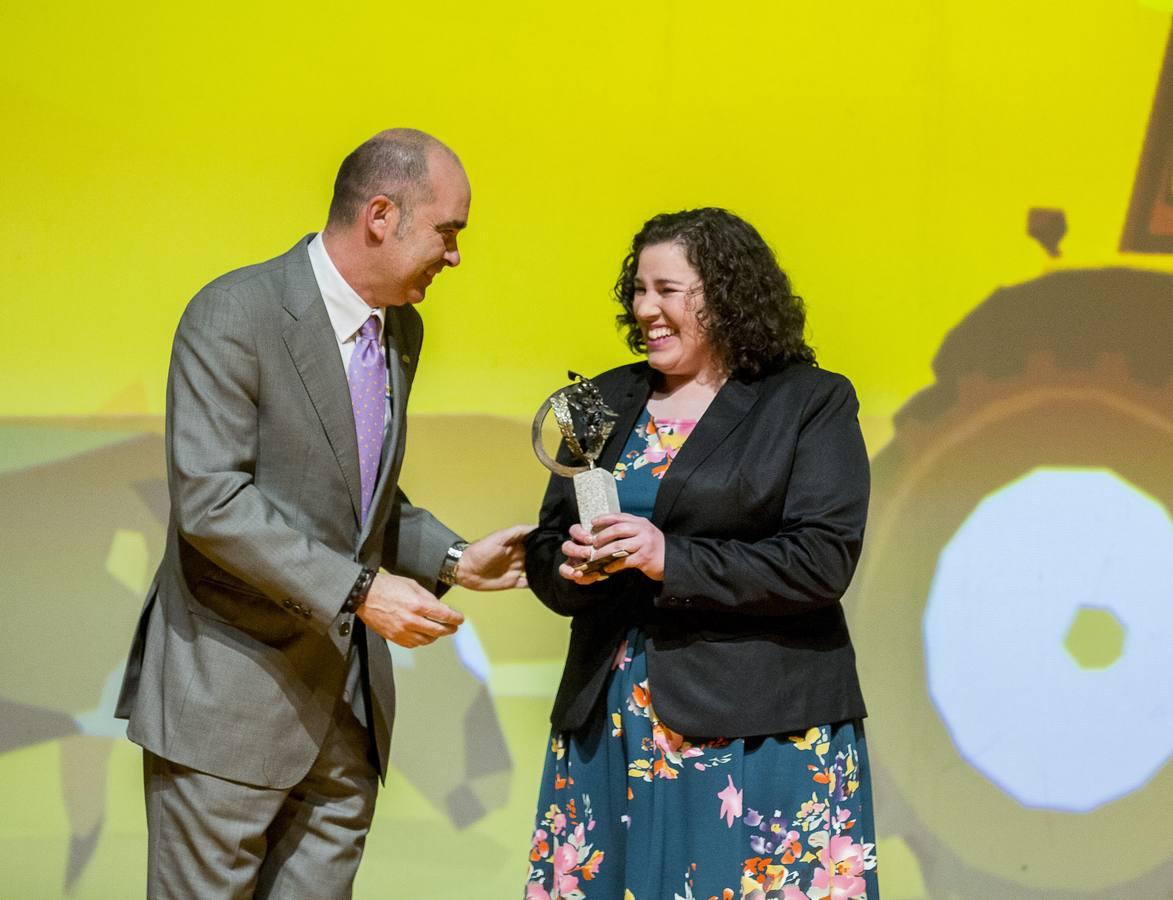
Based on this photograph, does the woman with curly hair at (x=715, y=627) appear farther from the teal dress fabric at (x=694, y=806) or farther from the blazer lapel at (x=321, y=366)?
the blazer lapel at (x=321, y=366)

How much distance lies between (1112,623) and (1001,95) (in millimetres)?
1297

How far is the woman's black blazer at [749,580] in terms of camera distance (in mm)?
2166

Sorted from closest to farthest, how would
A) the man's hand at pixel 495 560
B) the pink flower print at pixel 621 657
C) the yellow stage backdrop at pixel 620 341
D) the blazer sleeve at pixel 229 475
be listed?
the blazer sleeve at pixel 229 475
the pink flower print at pixel 621 657
the man's hand at pixel 495 560
the yellow stage backdrop at pixel 620 341

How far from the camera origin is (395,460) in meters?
2.32

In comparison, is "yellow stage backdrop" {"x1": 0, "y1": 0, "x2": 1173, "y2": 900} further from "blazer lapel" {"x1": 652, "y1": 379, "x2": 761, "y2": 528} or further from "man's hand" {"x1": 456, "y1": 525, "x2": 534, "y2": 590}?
"blazer lapel" {"x1": 652, "y1": 379, "x2": 761, "y2": 528}

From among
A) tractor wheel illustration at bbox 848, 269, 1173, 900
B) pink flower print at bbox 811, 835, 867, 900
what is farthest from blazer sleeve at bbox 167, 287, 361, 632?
tractor wheel illustration at bbox 848, 269, 1173, 900

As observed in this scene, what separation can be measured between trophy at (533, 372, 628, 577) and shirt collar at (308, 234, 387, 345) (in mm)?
326

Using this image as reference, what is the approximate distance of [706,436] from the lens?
89.9 inches

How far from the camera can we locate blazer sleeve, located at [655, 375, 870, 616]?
7.06ft

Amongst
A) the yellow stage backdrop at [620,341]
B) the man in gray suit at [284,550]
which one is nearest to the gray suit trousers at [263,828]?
the man in gray suit at [284,550]

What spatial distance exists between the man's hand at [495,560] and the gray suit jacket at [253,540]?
0.29 meters

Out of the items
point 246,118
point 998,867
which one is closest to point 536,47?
point 246,118

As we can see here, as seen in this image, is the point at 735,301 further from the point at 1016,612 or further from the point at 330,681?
the point at 1016,612

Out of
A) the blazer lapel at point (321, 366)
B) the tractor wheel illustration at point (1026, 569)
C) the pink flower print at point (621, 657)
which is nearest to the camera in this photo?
the blazer lapel at point (321, 366)
